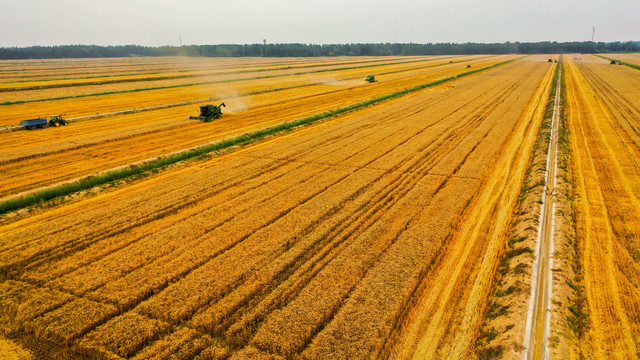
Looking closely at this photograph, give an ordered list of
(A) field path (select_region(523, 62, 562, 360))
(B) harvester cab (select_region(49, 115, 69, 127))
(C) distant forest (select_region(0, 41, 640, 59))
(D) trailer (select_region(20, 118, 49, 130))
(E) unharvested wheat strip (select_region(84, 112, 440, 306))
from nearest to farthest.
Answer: (A) field path (select_region(523, 62, 562, 360)) → (E) unharvested wheat strip (select_region(84, 112, 440, 306)) → (D) trailer (select_region(20, 118, 49, 130)) → (B) harvester cab (select_region(49, 115, 69, 127)) → (C) distant forest (select_region(0, 41, 640, 59))

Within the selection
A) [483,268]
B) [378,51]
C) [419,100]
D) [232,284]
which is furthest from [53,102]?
[378,51]

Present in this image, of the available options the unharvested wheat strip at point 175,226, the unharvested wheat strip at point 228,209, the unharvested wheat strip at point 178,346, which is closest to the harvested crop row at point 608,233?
the unharvested wheat strip at point 178,346

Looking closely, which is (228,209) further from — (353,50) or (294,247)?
(353,50)

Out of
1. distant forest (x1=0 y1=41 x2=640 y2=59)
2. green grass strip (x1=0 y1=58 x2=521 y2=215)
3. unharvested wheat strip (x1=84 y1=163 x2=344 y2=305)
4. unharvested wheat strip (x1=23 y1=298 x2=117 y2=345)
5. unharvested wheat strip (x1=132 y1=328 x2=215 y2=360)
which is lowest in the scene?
unharvested wheat strip (x1=132 y1=328 x2=215 y2=360)

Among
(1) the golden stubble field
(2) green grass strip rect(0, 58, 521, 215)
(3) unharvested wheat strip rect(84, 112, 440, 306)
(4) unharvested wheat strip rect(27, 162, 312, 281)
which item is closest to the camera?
(1) the golden stubble field

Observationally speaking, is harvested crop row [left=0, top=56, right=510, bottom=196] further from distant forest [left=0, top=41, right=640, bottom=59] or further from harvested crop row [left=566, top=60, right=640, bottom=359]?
distant forest [left=0, top=41, right=640, bottom=59]

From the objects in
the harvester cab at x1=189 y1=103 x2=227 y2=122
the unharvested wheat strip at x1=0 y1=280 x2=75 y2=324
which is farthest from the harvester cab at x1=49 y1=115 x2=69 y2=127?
the unharvested wheat strip at x1=0 y1=280 x2=75 y2=324

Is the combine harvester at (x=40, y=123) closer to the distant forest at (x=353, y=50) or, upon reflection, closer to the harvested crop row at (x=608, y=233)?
the harvested crop row at (x=608, y=233)
